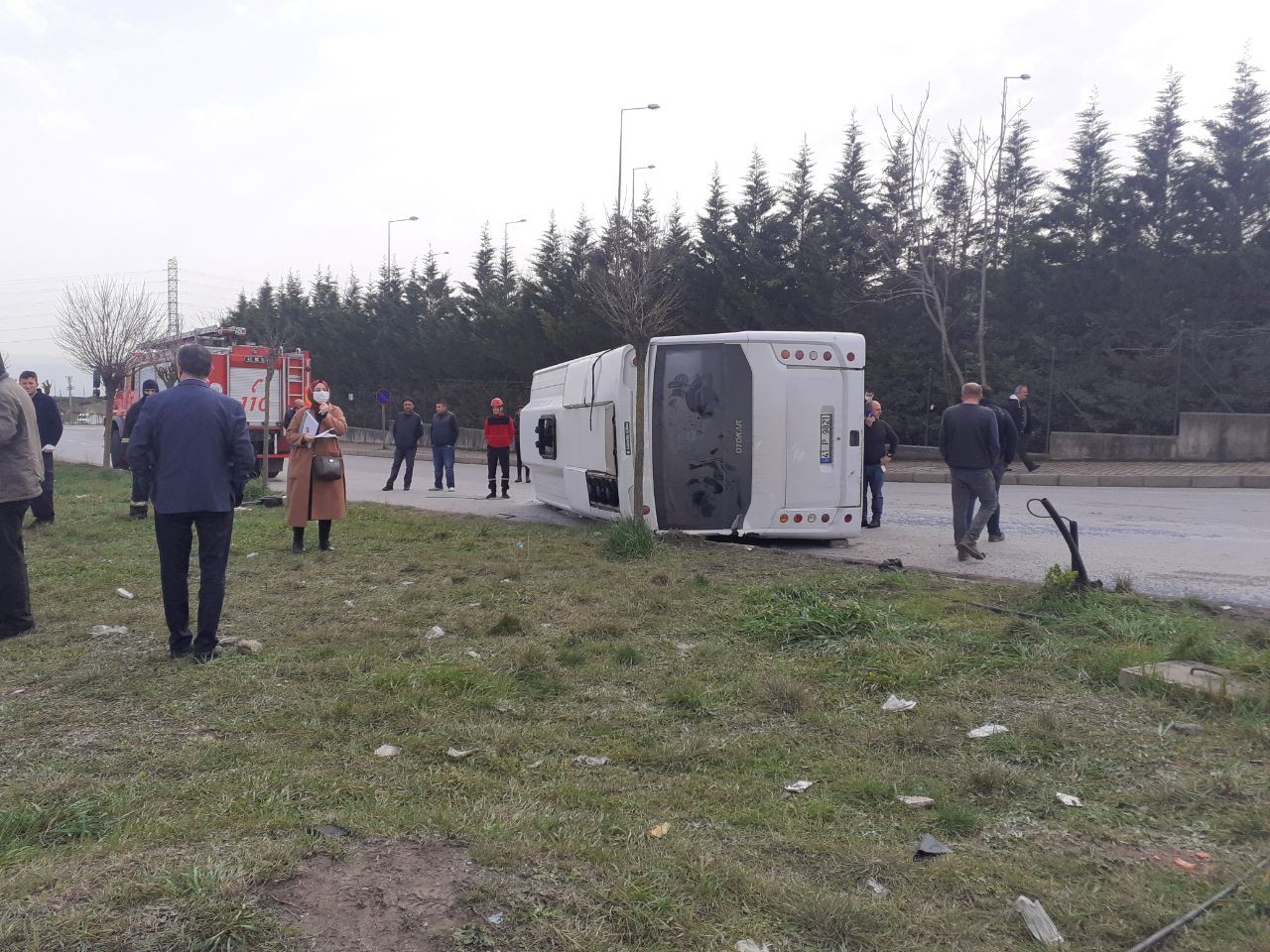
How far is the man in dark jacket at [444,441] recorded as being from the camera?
19266 mm

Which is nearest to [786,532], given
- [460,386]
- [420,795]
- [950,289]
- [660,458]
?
[660,458]

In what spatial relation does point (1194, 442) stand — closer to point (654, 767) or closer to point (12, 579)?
point (654, 767)

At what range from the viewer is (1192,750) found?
4.25m

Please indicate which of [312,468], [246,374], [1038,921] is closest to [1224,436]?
[312,468]

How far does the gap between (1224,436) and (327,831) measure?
2270 cm

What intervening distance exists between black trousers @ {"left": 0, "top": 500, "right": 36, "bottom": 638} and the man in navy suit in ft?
3.92

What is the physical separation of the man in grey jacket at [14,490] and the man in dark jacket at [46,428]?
487cm

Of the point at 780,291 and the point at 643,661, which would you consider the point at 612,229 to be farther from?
the point at 643,661

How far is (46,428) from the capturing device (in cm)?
1145

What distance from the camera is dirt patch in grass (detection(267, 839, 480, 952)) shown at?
276cm

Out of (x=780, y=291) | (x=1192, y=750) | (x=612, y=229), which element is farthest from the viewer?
(x=612, y=229)

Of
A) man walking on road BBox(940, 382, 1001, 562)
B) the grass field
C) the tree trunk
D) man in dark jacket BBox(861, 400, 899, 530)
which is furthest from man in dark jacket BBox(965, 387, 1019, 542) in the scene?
the grass field

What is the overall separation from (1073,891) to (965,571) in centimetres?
642

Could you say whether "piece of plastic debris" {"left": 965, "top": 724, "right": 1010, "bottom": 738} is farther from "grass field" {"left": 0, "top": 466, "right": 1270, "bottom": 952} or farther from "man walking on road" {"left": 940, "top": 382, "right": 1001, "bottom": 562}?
"man walking on road" {"left": 940, "top": 382, "right": 1001, "bottom": 562}
